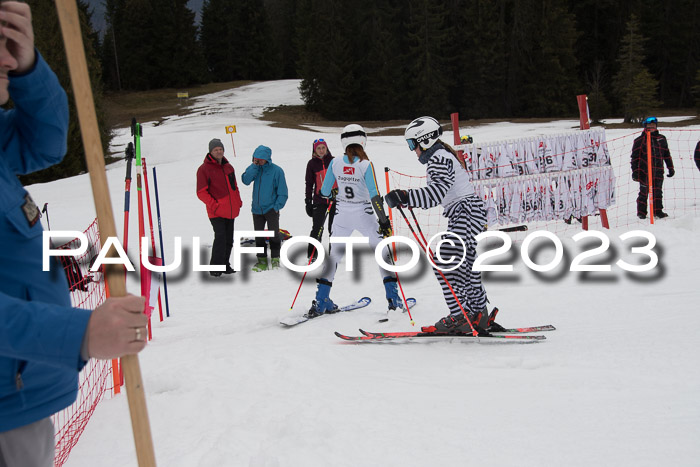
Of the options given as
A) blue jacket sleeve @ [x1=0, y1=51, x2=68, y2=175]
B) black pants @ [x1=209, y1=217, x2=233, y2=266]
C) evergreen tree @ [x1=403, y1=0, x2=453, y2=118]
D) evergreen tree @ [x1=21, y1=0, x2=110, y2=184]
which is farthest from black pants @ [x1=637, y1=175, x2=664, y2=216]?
evergreen tree @ [x1=403, y1=0, x2=453, y2=118]

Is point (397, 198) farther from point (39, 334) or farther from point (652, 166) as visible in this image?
point (652, 166)

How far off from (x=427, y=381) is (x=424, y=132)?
7.55 ft

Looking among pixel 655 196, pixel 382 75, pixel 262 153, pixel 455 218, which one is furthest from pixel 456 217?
pixel 382 75

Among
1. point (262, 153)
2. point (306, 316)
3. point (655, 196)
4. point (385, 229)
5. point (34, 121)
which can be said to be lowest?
point (306, 316)

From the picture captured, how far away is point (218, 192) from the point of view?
8.28 meters

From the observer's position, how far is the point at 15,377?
1.48 meters

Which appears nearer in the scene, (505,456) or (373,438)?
(505,456)

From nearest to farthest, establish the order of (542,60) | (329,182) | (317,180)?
(329,182) → (317,180) → (542,60)

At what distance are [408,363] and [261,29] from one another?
207 ft

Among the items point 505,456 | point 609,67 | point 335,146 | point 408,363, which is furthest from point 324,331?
point 609,67

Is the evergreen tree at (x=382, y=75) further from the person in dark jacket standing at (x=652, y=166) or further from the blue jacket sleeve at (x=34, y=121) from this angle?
the blue jacket sleeve at (x=34, y=121)

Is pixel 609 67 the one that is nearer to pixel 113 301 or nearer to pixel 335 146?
pixel 335 146

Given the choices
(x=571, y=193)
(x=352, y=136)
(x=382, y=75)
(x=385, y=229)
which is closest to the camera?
(x=385, y=229)

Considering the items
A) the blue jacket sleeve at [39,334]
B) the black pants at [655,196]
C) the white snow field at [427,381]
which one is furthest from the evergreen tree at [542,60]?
the blue jacket sleeve at [39,334]
